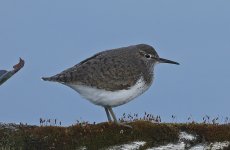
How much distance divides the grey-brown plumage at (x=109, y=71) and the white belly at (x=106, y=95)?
4.9 inches

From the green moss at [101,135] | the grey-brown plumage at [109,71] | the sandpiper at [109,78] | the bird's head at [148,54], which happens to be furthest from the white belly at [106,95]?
the bird's head at [148,54]

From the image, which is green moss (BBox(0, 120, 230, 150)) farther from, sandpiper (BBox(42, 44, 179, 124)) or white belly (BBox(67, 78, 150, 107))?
white belly (BBox(67, 78, 150, 107))

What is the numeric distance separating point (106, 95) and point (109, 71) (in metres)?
0.81

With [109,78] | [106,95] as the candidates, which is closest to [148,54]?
[109,78]

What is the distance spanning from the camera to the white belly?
1958 cm

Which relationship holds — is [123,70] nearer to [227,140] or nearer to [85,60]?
[85,60]

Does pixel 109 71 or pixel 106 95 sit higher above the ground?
pixel 109 71

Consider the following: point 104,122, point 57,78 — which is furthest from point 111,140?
point 57,78

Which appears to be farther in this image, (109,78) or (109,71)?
(109,71)

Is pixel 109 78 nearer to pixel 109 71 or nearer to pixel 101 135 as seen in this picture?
pixel 109 71

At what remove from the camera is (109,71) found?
1995cm

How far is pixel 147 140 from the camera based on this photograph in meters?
19.8

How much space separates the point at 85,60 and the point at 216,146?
189 inches

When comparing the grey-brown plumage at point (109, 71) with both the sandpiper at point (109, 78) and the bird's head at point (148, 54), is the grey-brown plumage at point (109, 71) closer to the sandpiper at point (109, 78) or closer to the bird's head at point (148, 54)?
the sandpiper at point (109, 78)
